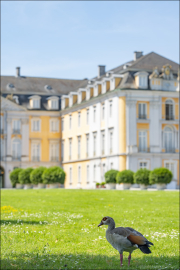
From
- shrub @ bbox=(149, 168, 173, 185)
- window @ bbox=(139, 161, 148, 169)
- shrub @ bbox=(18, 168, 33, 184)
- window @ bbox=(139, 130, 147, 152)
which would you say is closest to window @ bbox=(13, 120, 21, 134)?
shrub @ bbox=(18, 168, 33, 184)

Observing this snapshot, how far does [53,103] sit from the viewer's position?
67.9 meters

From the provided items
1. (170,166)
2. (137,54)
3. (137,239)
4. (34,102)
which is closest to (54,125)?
(34,102)

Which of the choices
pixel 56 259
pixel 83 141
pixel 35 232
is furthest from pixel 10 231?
pixel 83 141

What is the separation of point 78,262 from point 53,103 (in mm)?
59690

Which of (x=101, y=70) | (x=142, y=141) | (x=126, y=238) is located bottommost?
(x=126, y=238)

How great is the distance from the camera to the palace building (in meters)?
52.0

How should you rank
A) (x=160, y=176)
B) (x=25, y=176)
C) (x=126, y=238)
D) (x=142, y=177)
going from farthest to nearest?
1. (x=25, y=176)
2. (x=142, y=177)
3. (x=160, y=176)
4. (x=126, y=238)

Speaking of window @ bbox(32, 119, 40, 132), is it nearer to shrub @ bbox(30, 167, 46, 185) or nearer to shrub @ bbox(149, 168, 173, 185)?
shrub @ bbox(30, 167, 46, 185)

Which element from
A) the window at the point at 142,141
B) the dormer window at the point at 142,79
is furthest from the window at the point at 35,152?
the dormer window at the point at 142,79

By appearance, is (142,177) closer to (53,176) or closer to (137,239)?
(53,176)

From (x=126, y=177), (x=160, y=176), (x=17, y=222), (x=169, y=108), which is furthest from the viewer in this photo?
(x=169, y=108)

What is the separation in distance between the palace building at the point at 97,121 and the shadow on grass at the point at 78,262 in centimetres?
4195

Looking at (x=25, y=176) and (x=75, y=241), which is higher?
(x=25, y=176)

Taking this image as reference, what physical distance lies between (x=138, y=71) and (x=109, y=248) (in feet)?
146
